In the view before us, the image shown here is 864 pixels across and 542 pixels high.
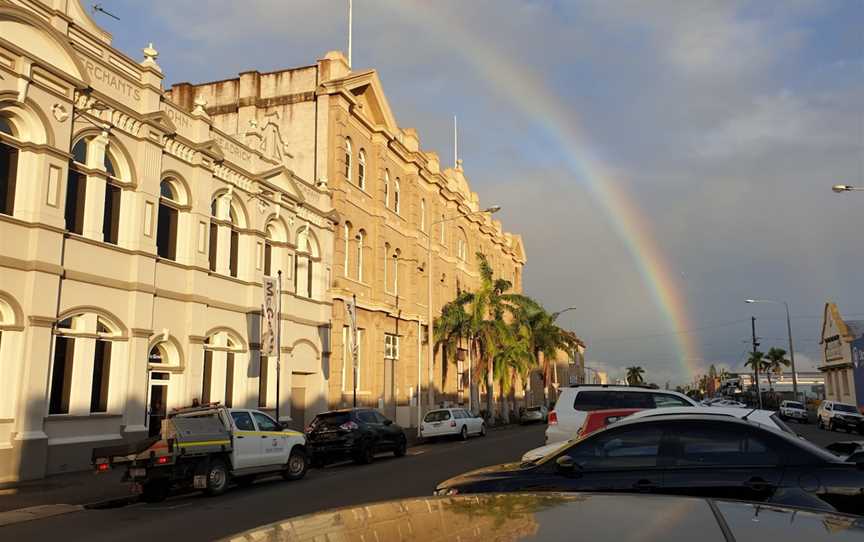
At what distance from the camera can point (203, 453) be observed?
1427 centimetres

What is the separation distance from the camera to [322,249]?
104ft

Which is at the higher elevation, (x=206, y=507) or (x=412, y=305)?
(x=412, y=305)

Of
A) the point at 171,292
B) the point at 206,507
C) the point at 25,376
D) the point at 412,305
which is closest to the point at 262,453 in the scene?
the point at 206,507

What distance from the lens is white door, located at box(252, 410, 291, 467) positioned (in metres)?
16.1

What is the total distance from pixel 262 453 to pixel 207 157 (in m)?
11.7

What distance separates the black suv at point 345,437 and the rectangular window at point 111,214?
7791 millimetres

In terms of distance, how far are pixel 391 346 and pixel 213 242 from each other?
15455 mm

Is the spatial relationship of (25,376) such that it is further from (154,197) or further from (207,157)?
(207,157)

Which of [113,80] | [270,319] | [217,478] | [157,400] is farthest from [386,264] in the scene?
[217,478]

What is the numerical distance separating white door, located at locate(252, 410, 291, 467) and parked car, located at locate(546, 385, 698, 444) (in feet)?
19.8

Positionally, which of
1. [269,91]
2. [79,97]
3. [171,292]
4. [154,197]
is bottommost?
[171,292]

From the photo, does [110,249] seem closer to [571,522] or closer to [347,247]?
[347,247]

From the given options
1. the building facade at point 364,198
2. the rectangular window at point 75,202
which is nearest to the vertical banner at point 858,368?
the building facade at point 364,198

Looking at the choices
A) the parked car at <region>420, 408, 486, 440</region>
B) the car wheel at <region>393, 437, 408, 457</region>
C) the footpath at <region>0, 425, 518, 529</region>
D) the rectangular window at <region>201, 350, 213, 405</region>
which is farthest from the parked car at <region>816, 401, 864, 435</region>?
the footpath at <region>0, 425, 518, 529</region>
